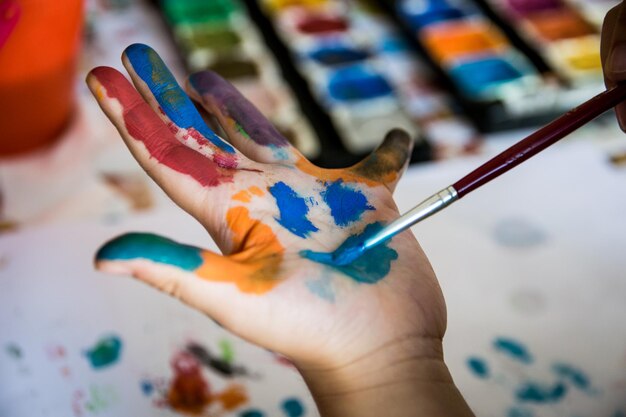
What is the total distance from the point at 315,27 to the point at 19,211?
0.67 meters

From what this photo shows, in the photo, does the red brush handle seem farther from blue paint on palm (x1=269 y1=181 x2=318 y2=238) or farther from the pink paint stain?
the pink paint stain

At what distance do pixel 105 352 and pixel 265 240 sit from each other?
1.29ft

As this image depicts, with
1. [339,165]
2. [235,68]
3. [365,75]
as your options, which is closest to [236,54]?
[235,68]

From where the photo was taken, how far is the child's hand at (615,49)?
73 cm

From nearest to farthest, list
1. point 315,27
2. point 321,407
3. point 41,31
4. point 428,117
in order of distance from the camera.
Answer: point 321,407
point 41,31
point 428,117
point 315,27

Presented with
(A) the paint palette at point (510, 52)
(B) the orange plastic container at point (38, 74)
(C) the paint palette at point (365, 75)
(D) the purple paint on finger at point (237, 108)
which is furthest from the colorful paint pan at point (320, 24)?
(D) the purple paint on finger at point (237, 108)

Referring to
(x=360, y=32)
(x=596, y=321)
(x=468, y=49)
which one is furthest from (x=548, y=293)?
(x=360, y=32)

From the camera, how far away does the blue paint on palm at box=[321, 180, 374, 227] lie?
729 mm

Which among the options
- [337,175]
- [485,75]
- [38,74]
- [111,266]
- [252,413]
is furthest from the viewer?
[485,75]

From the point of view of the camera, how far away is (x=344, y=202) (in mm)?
741

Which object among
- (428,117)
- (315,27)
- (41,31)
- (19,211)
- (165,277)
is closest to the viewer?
(165,277)

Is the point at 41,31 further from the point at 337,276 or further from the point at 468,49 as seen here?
the point at 468,49

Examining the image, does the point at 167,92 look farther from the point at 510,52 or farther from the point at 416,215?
the point at 510,52

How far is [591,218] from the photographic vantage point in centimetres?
118
